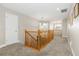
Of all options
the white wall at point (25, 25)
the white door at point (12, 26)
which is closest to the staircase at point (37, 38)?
the white wall at point (25, 25)

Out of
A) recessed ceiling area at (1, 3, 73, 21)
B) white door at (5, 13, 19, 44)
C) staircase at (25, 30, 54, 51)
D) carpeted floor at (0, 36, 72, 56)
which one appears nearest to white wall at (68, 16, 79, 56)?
carpeted floor at (0, 36, 72, 56)

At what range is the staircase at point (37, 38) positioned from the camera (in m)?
2.30

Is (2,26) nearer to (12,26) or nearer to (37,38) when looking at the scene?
(12,26)

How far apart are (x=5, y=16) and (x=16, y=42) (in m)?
0.67

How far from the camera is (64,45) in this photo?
2.52m

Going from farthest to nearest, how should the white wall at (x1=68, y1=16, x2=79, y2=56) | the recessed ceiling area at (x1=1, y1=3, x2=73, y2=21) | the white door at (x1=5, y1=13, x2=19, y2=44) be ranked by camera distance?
the white door at (x1=5, y1=13, x2=19, y2=44) → the recessed ceiling area at (x1=1, y1=3, x2=73, y2=21) → the white wall at (x1=68, y1=16, x2=79, y2=56)

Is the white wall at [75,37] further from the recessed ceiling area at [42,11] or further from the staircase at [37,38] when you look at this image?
the staircase at [37,38]

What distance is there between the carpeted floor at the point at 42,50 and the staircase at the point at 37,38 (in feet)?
0.31

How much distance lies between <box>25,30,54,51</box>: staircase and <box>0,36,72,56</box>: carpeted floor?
94mm

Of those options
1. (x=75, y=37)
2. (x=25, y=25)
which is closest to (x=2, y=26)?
(x=25, y=25)

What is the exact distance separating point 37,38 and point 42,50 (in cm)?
30

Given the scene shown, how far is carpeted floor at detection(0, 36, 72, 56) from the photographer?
225cm

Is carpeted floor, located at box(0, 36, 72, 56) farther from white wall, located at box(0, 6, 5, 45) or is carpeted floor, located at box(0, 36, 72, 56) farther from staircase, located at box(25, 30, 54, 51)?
white wall, located at box(0, 6, 5, 45)

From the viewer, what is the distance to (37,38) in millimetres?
2316
